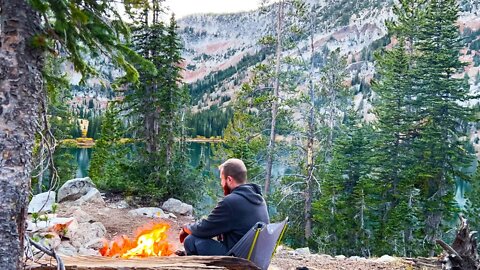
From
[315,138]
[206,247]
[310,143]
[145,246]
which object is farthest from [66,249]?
[315,138]

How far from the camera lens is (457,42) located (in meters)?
21.3

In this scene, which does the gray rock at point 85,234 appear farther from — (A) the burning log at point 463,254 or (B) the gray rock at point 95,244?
(A) the burning log at point 463,254

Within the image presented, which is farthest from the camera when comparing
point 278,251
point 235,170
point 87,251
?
point 278,251

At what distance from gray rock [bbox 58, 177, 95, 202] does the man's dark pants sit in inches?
381

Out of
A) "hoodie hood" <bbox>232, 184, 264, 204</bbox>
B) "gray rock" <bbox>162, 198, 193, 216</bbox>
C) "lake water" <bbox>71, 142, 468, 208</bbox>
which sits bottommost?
"lake water" <bbox>71, 142, 468, 208</bbox>

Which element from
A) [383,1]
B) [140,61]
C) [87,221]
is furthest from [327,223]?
[383,1]

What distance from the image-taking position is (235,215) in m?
4.42

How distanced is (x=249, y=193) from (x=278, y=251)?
17.1ft

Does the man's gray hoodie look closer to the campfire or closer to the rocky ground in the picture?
the campfire

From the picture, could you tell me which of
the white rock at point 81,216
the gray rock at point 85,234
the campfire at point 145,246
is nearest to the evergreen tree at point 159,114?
the white rock at point 81,216

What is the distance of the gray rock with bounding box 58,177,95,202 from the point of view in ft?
43.7

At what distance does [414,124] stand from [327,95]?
22.7 feet

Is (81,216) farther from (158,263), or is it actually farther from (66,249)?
(158,263)

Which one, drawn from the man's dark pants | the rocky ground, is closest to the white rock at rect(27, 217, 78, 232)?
the rocky ground
